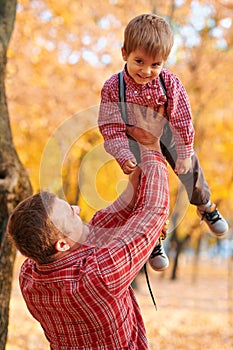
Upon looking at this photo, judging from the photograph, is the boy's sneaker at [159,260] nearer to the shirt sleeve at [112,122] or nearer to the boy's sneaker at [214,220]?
the boy's sneaker at [214,220]

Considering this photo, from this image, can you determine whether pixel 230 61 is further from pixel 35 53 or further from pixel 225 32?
pixel 35 53

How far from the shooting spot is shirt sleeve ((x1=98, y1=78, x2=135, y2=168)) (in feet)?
8.25

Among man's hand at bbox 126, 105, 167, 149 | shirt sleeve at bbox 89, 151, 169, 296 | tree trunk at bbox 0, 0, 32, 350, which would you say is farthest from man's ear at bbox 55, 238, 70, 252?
tree trunk at bbox 0, 0, 32, 350

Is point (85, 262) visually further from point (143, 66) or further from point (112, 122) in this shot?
point (143, 66)

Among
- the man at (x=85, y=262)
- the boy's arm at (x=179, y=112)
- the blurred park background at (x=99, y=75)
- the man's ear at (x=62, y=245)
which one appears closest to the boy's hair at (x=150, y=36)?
the boy's arm at (x=179, y=112)

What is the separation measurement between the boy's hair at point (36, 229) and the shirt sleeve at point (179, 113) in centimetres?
73

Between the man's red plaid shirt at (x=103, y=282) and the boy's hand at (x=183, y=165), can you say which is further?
the boy's hand at (x=183, y=165)

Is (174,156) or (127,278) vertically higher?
(174,156)

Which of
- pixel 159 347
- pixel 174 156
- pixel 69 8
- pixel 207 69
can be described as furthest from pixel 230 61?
pixel 174 156

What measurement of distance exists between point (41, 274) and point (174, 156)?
3.04ft

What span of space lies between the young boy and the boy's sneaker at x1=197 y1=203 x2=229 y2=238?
322 millimetres

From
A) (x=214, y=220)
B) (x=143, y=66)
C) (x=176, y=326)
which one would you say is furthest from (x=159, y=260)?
(x=176, y=326)

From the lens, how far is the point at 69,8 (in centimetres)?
1119

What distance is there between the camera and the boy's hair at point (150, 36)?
89.7 inches
